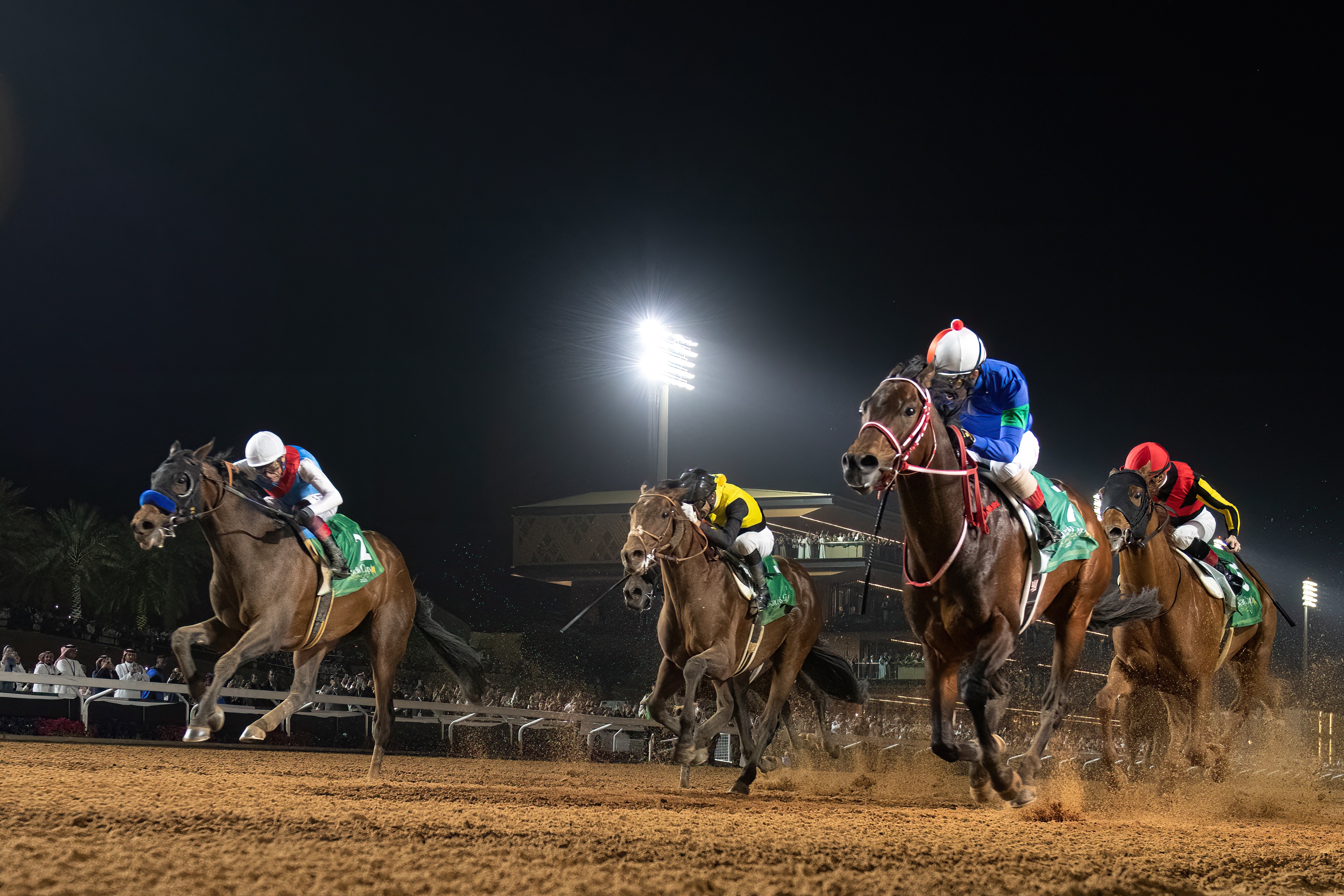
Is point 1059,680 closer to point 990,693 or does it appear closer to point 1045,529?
point 1045,529

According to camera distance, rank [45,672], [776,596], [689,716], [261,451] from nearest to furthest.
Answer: [689,716], [261,451], [776,596], [45,672]

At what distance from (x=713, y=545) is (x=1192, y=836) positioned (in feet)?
13.5

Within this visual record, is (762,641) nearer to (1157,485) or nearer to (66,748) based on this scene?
(1157,485)

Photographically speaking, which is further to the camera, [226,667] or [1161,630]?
[1161,630]

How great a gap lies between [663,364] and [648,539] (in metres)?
15.0

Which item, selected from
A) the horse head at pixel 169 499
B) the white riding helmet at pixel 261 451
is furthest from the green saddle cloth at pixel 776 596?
the horse head at pixel 169 499

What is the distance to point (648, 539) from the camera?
27.1ft

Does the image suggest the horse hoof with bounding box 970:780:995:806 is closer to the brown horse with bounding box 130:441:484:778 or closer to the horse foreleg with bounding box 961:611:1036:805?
the horse foreleg with bounding box 961:611:1036:805

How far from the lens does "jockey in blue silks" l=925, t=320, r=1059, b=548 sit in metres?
6.21

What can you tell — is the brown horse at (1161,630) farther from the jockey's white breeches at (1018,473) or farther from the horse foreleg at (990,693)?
the horse foreleg at (990,693)

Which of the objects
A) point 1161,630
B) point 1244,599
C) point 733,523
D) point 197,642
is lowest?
point 197,642

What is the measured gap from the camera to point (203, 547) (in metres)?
30.5

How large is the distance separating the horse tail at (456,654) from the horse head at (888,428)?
5881 mm

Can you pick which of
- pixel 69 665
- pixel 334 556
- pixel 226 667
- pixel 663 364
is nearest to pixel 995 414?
pixel 334 556
